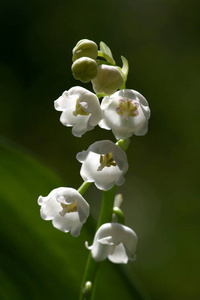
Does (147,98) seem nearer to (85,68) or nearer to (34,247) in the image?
(34,247)

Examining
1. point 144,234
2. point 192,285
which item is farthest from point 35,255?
point 144,234

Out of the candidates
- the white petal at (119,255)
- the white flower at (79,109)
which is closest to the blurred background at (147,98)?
the white petal at (119,255)

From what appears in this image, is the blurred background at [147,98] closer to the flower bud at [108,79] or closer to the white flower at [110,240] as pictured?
the white flower at [110,240]

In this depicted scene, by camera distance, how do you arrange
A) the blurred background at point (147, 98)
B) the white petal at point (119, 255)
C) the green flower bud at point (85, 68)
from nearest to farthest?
1. the green flower bud at point (85, 68)
2. the white petal at point (119, 255)
3. the blurred background at point (147, 98)

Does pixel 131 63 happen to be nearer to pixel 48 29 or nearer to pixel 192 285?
pixel 48 29

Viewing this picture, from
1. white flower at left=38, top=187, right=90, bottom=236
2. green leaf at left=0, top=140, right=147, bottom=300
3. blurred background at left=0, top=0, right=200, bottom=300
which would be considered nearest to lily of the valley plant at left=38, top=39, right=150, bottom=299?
white flower at left=38, top=187, right=90, bottom=236

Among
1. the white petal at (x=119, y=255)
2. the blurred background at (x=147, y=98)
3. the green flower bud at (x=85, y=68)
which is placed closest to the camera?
the green flower bud at (x=85, y=68)

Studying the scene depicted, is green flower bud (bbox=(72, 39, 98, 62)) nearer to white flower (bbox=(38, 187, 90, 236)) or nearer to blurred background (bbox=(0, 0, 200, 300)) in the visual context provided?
white flower (bbox=(38, 187, 90, 236))
